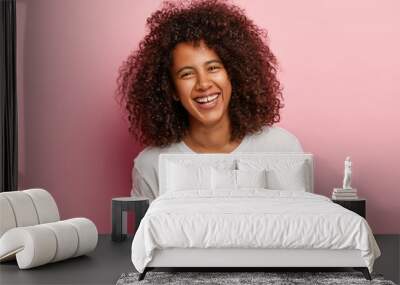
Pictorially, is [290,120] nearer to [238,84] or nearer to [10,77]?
[238,84]

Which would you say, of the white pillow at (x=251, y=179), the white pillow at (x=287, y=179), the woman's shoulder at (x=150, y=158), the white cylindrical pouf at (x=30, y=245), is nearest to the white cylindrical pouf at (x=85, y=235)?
the white cylindrical pouf at (x=30, y=245)

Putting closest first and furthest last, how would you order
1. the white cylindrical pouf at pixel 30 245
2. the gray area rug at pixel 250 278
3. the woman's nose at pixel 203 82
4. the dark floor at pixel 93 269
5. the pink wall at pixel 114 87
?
the gray area rug at pixel 250 278 < the dark floor at pixel 93 269 < the white cylindrical pouf at pixel 30 245 < the woman's nose at pixel 203 82 < the pink wall at pixel 114 87

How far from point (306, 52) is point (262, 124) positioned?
78 centimetres

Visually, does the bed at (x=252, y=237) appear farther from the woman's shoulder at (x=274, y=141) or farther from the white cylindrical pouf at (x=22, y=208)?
the woman's shoulder at (x=274, y=141)

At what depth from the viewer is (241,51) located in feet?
21.6

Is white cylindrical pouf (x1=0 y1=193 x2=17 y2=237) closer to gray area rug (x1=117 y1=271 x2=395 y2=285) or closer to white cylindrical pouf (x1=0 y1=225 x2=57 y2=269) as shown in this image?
white cylindrical pouf (x1=0 y1=225 x2=57 y2=269)

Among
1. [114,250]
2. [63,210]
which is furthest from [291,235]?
[63,210]

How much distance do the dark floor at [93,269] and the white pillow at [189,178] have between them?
0.69 meters

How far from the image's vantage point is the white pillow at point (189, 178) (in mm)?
6227

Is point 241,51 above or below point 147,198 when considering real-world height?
above

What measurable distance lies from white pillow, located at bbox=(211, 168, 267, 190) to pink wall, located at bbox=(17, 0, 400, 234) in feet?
2.74

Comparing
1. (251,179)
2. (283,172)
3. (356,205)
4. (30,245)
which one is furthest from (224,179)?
(30,245)

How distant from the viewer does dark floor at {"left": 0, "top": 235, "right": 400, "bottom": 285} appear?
4875 millimetres

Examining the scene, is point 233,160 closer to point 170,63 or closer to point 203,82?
point 203,82
